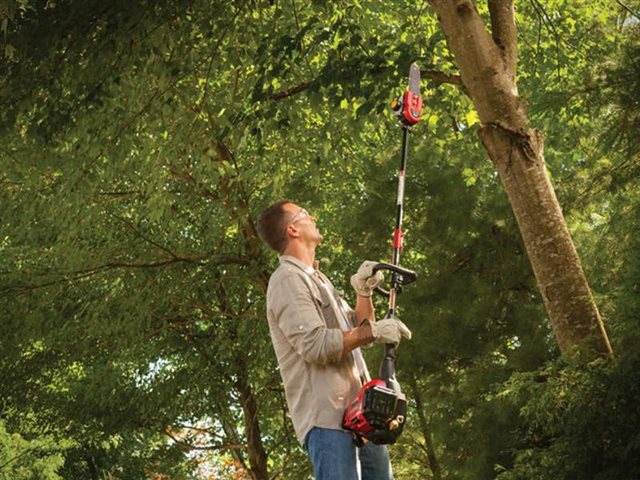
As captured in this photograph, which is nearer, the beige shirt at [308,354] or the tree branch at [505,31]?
the beige shirt at [308,354]

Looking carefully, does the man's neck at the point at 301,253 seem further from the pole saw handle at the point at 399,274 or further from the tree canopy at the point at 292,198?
the tree canopy at the point at 292,198

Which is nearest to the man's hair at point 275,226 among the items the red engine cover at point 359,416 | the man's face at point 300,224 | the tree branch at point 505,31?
the man's face at point 300,224

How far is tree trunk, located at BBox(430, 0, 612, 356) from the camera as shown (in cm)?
570

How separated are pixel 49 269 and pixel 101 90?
5.21 m

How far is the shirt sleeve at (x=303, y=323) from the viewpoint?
11.7 ft

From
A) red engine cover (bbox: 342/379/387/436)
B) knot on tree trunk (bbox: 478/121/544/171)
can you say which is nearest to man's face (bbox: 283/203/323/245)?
red engine cover (bbox: 342/379/387/436)

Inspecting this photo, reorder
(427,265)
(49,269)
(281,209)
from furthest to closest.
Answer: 1. (49,269)
2. (427,265)
3. (281,209)

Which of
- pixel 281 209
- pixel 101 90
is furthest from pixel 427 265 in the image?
pixel 281 209

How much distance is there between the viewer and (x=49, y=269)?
12180 millimetres

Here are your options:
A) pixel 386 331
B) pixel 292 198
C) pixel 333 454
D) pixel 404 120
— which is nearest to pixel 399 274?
pixel 386 331

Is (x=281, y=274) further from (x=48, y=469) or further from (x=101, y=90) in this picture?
(x=48, y=469)

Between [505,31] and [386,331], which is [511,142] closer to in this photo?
[505,31]

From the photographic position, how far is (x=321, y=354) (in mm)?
3553

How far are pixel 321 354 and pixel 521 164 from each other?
2.97 m
